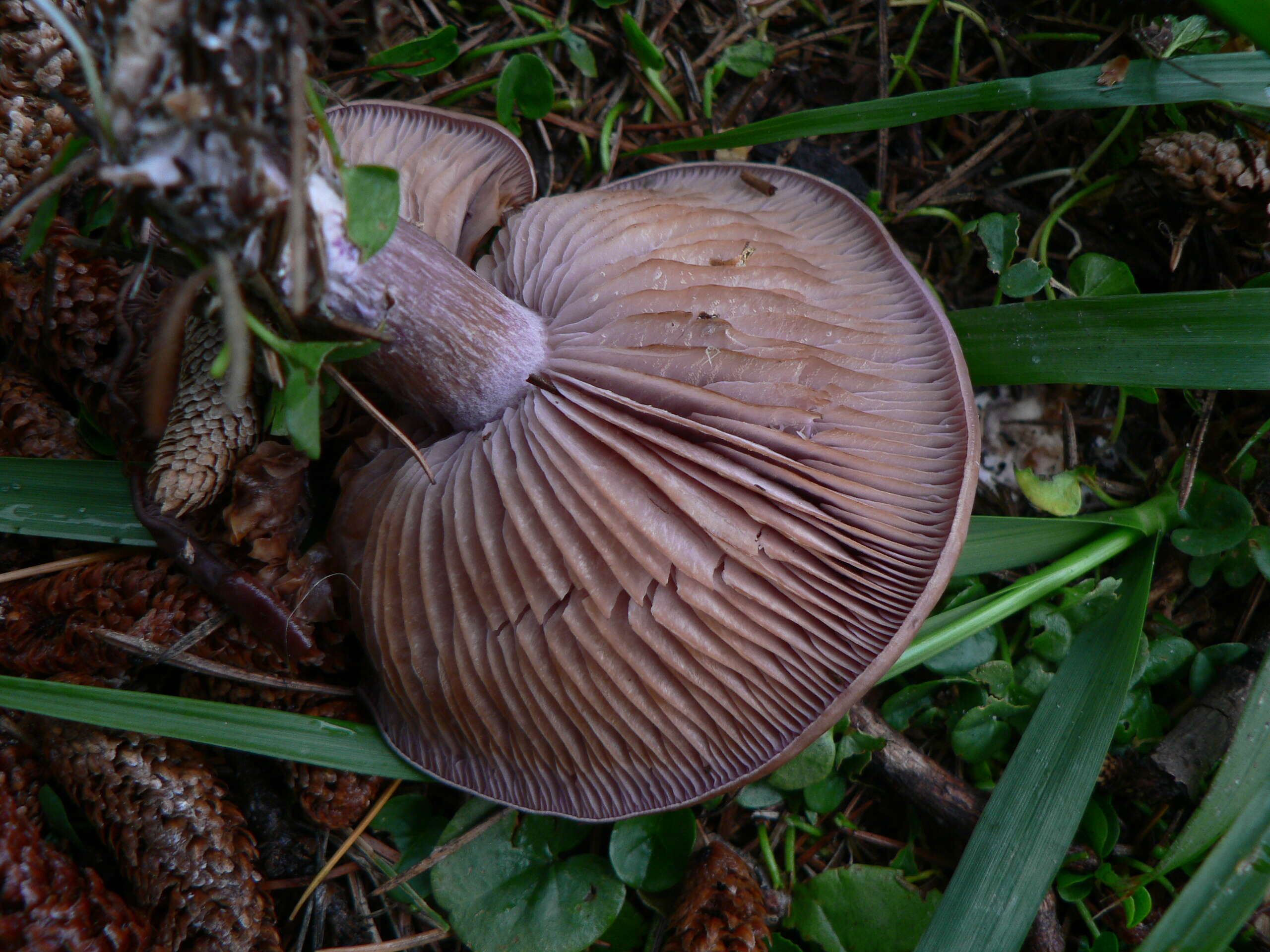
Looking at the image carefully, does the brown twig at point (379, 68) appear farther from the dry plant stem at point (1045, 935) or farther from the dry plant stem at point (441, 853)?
the dry plant stem at point (1045, 935)

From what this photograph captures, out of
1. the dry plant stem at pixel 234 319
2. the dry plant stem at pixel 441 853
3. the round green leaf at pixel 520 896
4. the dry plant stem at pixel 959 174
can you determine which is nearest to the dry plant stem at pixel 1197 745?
the round green leaf at pixel 520 896

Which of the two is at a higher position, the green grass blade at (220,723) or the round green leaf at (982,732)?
the green grass blade at (220,723)

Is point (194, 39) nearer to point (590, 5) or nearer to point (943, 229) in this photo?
point (590, 5)

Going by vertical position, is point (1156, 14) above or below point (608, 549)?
above

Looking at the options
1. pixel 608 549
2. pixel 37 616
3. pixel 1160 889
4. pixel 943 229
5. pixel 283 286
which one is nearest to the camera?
pixel 283 286

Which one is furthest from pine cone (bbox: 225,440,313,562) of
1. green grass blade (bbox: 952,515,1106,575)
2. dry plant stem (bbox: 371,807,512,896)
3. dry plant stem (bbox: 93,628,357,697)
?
green grass blade (bbox: 952,515,1106,575)

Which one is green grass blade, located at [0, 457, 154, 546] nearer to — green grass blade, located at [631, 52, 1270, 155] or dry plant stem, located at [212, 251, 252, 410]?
dry plant stem, located at [212, 251, 252, 410]

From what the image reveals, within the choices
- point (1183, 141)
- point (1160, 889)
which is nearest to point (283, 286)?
point (1183, 141)
